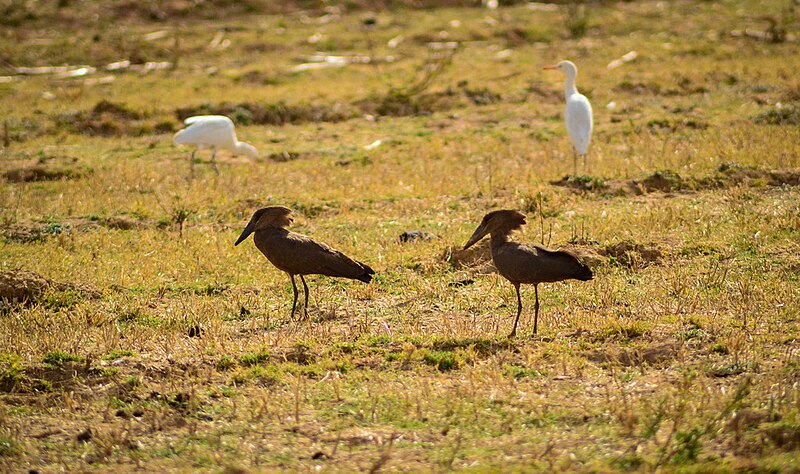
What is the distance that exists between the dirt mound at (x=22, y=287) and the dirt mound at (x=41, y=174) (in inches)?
246

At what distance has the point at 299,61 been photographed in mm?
25516

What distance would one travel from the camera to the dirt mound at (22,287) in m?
9.57

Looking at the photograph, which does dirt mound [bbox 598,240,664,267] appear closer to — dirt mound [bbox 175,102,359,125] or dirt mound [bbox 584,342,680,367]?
dirt mound [bbox 584,342,680,367]

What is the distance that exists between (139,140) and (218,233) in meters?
7.20

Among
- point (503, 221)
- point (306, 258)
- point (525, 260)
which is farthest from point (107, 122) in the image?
point (525, 260)

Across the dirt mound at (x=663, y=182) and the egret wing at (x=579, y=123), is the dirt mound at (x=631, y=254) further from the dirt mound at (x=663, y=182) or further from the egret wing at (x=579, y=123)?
A: the egret wing at (x=579, y=123)

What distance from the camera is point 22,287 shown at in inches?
377

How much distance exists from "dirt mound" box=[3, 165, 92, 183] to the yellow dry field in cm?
5

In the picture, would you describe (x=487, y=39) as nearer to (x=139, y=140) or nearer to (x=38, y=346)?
(x=139, y=140)

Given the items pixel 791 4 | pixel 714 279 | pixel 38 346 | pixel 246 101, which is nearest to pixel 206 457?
pixel 38 346

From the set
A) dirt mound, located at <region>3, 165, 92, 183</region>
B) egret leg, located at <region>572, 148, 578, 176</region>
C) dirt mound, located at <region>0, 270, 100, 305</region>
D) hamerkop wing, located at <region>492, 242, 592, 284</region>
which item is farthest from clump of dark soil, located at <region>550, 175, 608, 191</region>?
dirt mound, located at <region>3, 165, 92, 183</region>

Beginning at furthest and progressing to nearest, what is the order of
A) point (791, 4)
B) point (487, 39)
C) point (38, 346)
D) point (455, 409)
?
point (791, 4)
point (487, 39)
point (38, 346)
point (455, 409)

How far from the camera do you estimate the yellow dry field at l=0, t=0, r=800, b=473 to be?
256 inches

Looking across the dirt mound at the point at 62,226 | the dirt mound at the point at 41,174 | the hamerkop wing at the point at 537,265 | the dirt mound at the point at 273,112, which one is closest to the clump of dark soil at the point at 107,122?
→ the dirt mound at the point at 273,112
